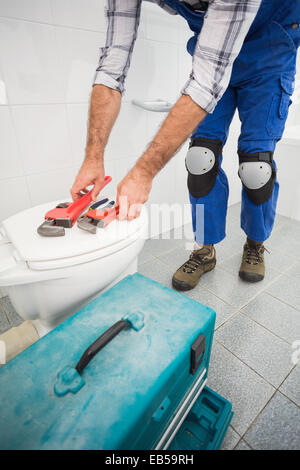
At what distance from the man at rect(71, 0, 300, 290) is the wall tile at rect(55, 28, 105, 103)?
0.17 meters

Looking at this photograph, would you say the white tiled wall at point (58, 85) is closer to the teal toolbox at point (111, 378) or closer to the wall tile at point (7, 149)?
the wall tile at point (7, 149)

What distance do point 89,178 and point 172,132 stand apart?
0.23 m

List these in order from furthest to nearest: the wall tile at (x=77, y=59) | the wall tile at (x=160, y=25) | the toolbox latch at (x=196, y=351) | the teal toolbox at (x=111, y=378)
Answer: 1. the wall tile at (x=160, y=25)
2. the wall tile at (x=77, y=59)
3. the toolbox latch at (x=196, y=351)
4. the teal toolbox at (x=111, y=378)

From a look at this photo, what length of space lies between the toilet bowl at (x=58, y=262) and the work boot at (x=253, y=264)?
56 cm

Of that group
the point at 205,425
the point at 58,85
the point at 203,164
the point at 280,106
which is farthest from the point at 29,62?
the point at 205,425

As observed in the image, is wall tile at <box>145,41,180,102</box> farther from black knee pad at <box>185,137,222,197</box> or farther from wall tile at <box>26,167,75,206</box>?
wall tile at <box>26,167,75,206</box>

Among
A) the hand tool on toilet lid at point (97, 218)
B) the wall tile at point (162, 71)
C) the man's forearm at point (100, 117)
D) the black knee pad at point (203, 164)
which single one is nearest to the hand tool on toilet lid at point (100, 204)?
the hand tool on toilet lid at point (97, 218)

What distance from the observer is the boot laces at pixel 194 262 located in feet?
3.17

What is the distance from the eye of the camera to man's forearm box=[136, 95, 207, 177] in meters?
0.49

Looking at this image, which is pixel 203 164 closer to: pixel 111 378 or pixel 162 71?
pixel 162 71
